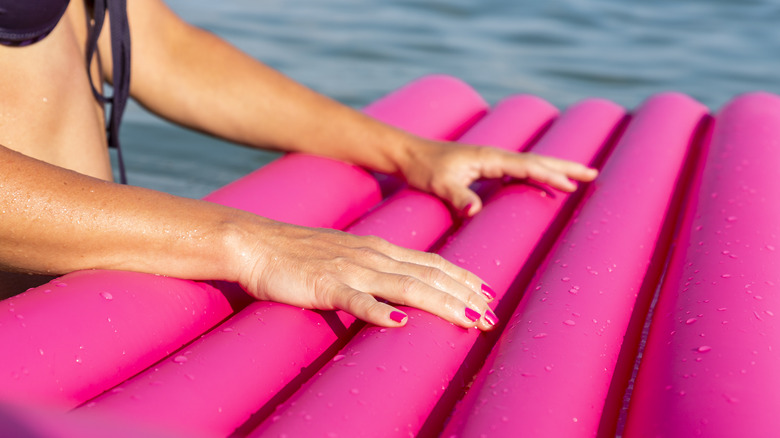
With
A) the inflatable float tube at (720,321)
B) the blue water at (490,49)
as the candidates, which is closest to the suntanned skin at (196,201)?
the inflatable float tube at (720,321)

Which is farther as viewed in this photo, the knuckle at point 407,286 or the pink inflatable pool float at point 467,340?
the knuckle at point 407,286

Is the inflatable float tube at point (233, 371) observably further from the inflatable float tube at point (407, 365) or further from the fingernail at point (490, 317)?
the fingernail at point (490, 317)

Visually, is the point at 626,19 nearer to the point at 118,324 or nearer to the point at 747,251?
the point at 747,251

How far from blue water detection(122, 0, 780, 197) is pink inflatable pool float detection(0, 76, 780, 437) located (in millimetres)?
1621

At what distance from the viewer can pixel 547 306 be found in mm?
1235

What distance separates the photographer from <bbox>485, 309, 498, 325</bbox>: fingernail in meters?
1.23

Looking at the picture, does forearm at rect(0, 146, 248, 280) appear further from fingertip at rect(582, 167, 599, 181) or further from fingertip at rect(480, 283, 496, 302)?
fingertip at rect(582, 167, 599, 181)

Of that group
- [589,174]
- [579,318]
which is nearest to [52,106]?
[579,318]

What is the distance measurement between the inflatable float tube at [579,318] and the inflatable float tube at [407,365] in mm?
50

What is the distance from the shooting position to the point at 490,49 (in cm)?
468

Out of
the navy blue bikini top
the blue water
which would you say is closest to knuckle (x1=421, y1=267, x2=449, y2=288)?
the navy blue bikini top

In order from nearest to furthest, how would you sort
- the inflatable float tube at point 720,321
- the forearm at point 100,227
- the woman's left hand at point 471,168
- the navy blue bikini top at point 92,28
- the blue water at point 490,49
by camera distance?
the inflatable float tube at point 720,321 → the forearm at point 100,227 → the navy blue bikini top at point 92,28 → the woman's left hand at point 471,168 → the blue water at point 490,49

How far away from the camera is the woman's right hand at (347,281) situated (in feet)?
3.88

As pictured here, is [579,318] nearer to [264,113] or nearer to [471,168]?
[471,168]
